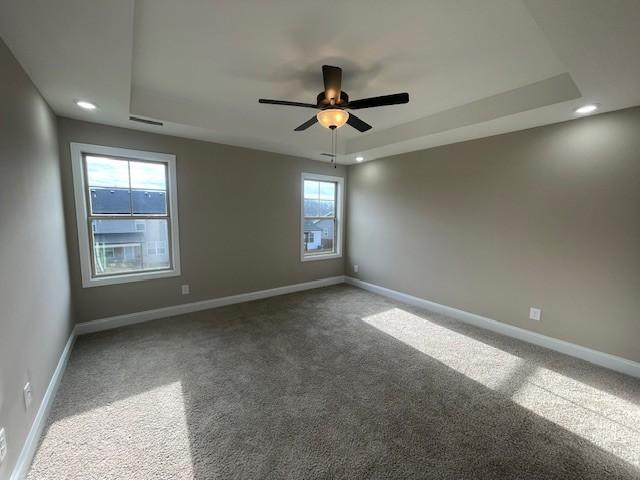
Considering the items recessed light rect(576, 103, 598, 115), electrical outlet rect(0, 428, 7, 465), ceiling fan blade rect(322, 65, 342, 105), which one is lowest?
electrical outlet rect(0, 428, 7, 465)

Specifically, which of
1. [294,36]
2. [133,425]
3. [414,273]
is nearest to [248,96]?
[294,36]

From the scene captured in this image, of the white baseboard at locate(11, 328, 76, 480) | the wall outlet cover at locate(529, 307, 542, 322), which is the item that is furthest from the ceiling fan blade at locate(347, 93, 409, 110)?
the white baseboard at locate(11, 328, 76, 480)

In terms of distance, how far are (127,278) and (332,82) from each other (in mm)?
3192

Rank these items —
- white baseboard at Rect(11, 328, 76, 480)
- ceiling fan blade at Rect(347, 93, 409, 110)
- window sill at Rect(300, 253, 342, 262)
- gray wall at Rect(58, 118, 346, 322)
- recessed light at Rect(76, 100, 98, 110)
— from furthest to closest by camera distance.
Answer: window sill at Rect(300, 253, 342, 262), gray wall at Rect(58, 118, 346, 322), recessed light at Rect(76, 100, 98, 110), ceiling fan blade at Rect(347, 93, 409, 110), white baseboard at Rect(11, 328, 76, 480)

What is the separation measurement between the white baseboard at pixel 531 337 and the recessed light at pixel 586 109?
7.38 ft

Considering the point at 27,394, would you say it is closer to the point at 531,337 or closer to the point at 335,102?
the point at 335,102

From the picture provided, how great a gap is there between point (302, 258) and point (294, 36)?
3420mm

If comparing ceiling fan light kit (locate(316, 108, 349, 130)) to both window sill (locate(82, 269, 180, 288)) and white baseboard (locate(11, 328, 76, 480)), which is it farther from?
white baseboard (locate(11, 328, 76, 480))

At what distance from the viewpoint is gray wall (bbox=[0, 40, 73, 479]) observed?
55.2 inches

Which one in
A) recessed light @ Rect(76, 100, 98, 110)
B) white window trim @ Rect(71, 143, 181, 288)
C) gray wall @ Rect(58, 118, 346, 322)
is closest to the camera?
recessed light @ Rect(76, 100, 98, 110)

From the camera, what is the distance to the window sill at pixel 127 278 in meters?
3.05

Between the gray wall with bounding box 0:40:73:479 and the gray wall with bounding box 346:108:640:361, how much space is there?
13.4 ft

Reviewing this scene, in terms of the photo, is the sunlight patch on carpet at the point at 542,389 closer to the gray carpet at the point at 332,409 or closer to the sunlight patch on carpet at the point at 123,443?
the gray carpet at the point at 332,409

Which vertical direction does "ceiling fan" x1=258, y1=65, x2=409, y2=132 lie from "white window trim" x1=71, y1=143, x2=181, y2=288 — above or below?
above
